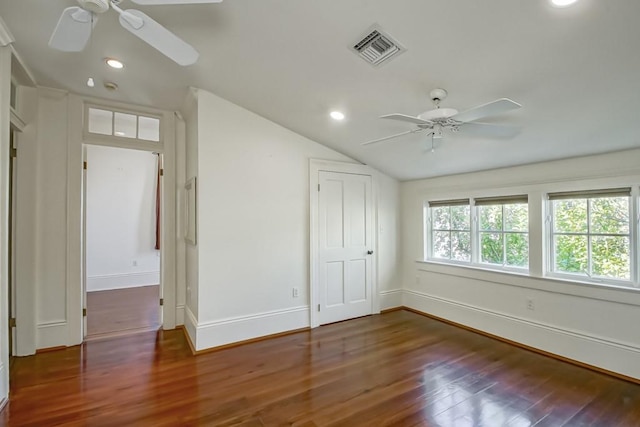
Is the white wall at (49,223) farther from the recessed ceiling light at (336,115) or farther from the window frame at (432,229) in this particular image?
the window frame at (432,229)

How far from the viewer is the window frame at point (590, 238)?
2707 millimetres

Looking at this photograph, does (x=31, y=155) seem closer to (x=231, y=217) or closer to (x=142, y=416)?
(x=231, y=217)

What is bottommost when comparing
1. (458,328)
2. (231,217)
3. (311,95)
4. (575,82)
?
(458,328)

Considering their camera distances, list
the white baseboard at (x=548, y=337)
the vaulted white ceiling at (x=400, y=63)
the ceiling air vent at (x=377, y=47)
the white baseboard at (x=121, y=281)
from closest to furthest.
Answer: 1. the vaulted white ceiling at (x=400, y=63)
2. the ceiling air vent at (x=377, y=47)
3. the white baseboard at (x=548, y=337)
4. the white baseboard at (x=121, y=281)

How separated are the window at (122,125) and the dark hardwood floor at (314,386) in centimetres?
241

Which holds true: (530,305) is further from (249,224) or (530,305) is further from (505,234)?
(249,224)

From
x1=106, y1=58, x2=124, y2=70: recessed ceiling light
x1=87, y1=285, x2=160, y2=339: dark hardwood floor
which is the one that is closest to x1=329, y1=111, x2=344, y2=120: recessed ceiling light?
x1=106, y1=58, x2=124, y2=70: recessed ceiling light

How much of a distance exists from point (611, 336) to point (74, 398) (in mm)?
4499

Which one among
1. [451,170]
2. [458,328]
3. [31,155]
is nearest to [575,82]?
[451,170]

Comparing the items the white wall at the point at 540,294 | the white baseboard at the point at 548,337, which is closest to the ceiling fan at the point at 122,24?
the white wall at the point at 540,294

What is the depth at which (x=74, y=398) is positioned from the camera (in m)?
2.36

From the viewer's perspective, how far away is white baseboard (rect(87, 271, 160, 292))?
5.79 m

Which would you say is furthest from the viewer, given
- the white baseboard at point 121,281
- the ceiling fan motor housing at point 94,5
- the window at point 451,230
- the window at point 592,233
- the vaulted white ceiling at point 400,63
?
the white baseboard at point 121,281

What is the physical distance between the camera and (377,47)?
83.6 inches
